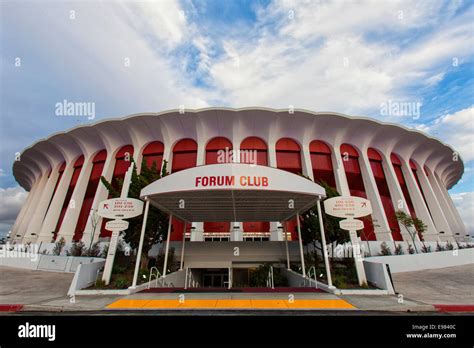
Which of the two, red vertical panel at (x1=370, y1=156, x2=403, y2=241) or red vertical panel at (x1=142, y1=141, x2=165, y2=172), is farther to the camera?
red vertical panel at (x1=142, y1=141, x2=165, y2=172)

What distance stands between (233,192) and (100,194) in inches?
841

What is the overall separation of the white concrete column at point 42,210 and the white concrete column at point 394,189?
39984 millimetres

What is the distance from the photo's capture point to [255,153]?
27188mm

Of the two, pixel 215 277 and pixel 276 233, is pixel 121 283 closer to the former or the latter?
pixel 215 277

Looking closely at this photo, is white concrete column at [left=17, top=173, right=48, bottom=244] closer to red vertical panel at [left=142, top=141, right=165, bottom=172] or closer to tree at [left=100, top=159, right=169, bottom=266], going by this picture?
red vertical panel at [left=142, top=141, right=165, bottom=172]

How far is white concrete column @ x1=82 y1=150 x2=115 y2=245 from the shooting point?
78.0 ft

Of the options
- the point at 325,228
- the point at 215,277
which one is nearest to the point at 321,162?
the point at 325,228

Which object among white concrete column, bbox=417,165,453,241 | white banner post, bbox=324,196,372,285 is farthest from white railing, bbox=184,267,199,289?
white concrete column, bbox=417,165,453,241

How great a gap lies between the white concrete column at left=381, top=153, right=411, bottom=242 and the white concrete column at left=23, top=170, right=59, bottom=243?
39984 mm

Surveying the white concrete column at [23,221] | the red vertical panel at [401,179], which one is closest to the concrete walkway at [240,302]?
the red vertical panel at [401,179]
